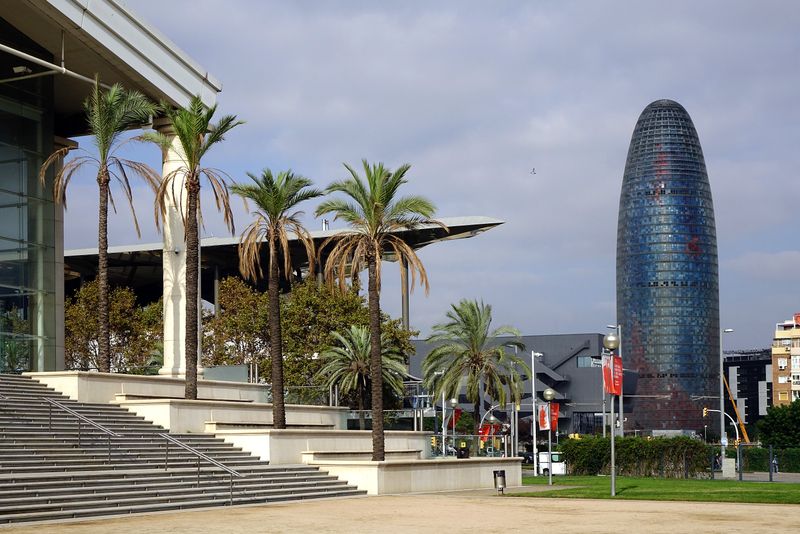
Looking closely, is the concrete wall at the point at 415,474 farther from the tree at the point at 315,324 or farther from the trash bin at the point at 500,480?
the tree at the point at 315,324

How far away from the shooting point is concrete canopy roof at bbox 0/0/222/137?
38.1m

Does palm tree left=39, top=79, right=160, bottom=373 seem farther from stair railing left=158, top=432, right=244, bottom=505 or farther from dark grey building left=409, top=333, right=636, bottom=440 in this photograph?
dark grey building left=409, top=333, right=636, bottom=440

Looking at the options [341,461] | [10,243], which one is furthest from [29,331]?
[341,461]

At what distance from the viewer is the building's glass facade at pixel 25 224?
1505 inches

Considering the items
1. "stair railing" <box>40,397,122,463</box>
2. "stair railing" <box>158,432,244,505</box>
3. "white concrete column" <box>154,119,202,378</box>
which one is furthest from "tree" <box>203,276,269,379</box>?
"stair railing" <box>158,432,244,505</box>

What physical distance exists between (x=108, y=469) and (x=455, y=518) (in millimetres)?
8806

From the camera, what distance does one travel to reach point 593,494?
33250mm

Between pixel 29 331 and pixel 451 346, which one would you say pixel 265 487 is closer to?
pixel 29 331

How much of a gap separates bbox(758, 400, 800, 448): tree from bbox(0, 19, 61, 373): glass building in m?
65.5

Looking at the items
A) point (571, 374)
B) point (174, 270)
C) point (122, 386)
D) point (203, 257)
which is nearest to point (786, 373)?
point (571, 374)

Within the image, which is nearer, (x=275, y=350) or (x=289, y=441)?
(x=289, y=441)

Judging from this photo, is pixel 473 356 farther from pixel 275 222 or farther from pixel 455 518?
pixel 455 518

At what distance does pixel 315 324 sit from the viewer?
65.6 m

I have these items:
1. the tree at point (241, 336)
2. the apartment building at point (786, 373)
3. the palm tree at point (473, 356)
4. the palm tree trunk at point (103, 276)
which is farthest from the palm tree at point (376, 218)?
the apartment building at point (786, 373)
